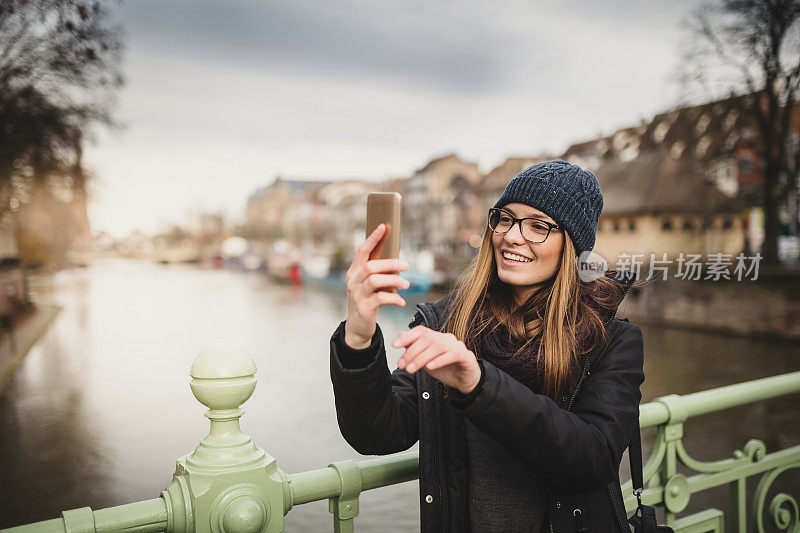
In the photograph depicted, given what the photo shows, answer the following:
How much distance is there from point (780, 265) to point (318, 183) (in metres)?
91.7

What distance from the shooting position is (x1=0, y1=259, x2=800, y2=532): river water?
8766 millimetres

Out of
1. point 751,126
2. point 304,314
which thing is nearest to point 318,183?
point 304,314

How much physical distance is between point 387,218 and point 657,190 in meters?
30.2

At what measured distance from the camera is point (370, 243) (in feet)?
3.21

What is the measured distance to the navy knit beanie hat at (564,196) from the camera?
1.38 metres

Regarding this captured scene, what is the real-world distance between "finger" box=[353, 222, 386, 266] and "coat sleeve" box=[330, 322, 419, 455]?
25 cm

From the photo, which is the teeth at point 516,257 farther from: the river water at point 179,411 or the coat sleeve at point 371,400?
the river water at point 179,411

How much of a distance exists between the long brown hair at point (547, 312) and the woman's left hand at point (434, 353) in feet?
1.07

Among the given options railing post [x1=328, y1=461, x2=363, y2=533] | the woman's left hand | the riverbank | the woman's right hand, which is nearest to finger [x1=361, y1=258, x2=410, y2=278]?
the woman's right hand

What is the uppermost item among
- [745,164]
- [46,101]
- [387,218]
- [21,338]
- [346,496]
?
[46,101]

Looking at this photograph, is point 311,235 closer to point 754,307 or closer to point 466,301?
point 754,307

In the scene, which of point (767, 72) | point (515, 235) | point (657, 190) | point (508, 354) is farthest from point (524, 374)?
point (657, 190)

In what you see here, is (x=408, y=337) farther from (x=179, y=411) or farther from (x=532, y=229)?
(x=179, y=411)

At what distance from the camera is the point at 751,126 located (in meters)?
18.7
